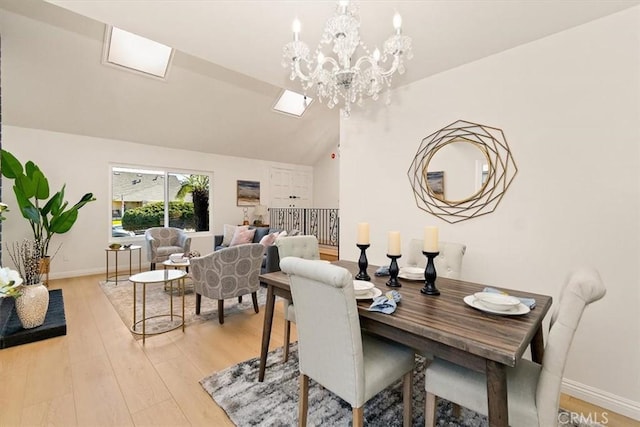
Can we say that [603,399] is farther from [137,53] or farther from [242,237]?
[137,53]

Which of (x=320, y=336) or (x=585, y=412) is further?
(x=585, y=412)

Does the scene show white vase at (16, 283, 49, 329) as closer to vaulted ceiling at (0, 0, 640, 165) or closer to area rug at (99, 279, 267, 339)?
area rug at (99, 279, 267, 339)

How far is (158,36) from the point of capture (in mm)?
2205

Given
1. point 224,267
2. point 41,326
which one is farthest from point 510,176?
point 41,326

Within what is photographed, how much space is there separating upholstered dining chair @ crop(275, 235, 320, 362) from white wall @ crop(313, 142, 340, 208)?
5293 millimetres

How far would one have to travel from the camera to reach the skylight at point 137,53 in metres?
3.83

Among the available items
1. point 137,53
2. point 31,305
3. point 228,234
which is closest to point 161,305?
point 31,305

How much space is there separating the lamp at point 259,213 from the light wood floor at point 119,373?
13.1ft

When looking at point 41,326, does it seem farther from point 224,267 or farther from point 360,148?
point 360,148

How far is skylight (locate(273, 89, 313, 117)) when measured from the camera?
233 inches

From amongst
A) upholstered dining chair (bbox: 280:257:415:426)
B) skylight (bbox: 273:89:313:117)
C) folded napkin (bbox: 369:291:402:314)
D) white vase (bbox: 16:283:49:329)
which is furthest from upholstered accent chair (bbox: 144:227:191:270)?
folded napkin (bbox: 369:291:402:314)

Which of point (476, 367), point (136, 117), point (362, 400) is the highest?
point (136, 117)

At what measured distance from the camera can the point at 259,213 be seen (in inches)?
277

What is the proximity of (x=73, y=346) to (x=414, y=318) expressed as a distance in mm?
3036
